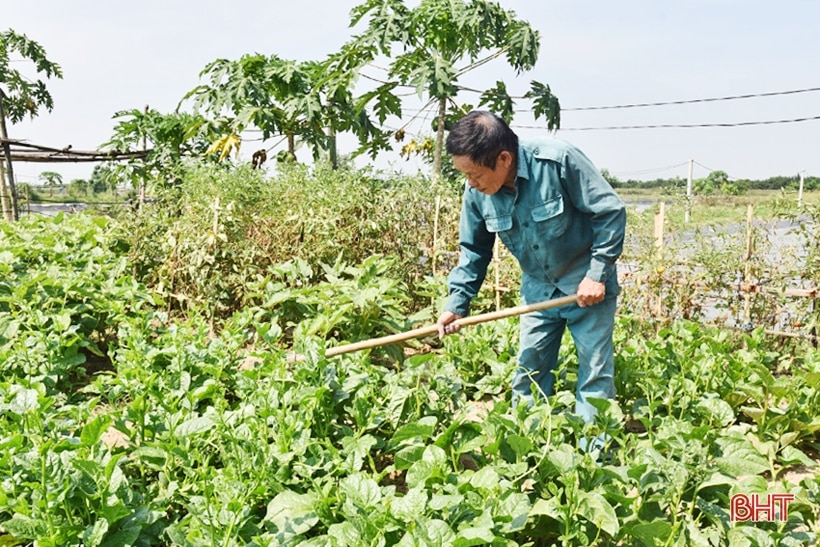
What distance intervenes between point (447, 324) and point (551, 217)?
2.42ft

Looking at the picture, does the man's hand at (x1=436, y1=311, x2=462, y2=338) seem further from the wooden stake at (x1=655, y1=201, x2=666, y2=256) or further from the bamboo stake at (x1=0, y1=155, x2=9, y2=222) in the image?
the bamboo stake at (x1=0, y1=155, x2=9, y2=222)

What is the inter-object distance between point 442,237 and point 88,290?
9.63ft

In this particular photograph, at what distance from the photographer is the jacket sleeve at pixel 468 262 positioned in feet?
11.3

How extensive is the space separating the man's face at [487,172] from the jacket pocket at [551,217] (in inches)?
8.1

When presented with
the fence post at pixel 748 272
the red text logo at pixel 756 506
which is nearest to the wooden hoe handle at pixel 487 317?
the red text logo at pixel 756 506

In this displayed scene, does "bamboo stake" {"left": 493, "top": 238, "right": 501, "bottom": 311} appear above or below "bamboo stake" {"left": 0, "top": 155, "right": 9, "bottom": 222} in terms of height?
below

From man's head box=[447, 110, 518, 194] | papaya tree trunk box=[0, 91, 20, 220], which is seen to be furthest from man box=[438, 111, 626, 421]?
papaya tree trunk box=[0, 91, 20, 220]

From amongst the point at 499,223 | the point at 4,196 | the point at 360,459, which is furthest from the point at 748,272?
the point at 4,196

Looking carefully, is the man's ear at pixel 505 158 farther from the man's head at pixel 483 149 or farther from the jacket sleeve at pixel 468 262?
the jacket sleeve at pixel 468 262

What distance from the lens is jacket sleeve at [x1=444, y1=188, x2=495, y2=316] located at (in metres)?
3.43

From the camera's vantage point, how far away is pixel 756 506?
7.98 ft

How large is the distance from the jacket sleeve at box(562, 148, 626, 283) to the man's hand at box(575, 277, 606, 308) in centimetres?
3

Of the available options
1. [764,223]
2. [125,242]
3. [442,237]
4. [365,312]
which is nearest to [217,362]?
[365,312]

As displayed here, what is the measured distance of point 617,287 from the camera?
3.21 metres
